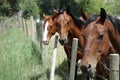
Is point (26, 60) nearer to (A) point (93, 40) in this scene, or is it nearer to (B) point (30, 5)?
(A) point (93, 40)

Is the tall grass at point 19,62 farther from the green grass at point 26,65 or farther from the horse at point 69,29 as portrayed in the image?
the horse at point 69,29

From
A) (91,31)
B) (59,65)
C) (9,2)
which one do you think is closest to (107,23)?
(91,31)

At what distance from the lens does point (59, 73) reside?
32.4 feet

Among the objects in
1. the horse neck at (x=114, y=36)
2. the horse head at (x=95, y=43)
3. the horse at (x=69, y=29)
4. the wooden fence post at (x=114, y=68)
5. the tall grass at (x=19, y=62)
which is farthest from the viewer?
the tall grass at (x=19, y=62)

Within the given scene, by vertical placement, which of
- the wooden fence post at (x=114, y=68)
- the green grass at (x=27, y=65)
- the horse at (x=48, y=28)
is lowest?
the green grass at (x=27, y=65)

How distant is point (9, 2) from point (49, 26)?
31534 mm

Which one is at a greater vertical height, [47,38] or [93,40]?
[93,40]

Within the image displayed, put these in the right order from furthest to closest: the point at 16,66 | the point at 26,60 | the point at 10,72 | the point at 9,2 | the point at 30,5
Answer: the point at 30,5
the point at 9,2
the point at 26,60
the point at 16,66
the point at 10,72

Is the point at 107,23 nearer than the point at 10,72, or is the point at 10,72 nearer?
the point at 107,23

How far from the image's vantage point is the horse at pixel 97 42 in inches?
172

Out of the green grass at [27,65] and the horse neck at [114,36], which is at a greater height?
the horse neck at [114,36]

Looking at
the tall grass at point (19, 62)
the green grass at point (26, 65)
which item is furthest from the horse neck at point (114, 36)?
the tall grass at point (19, 62)

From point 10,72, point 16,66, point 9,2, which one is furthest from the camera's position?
point 9,2

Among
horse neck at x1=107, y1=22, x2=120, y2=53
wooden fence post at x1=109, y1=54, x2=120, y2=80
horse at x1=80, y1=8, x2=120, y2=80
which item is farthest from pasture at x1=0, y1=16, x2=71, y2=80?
wooden fence post at x1=109, y1=54, x2=120, y2=80
